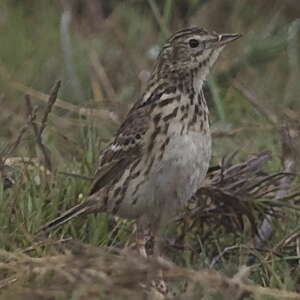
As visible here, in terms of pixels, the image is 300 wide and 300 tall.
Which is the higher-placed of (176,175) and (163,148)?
(163,148)

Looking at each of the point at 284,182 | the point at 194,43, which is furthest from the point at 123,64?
the point at 194,43

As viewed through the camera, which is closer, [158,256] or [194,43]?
[158,256]

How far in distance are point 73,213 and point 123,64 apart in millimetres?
3212

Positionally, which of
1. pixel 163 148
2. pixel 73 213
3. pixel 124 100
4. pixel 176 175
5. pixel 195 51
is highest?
pixel 195 51

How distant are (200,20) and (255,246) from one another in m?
3.86

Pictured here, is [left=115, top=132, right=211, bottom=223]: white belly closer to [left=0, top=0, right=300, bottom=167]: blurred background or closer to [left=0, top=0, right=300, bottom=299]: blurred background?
[left=0, top=0, right=300, bottom=299]: blurred background

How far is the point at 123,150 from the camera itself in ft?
16.9

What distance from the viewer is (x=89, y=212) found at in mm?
5223

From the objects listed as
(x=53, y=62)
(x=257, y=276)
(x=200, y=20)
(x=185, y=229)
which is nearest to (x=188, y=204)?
(x=185, y=229)

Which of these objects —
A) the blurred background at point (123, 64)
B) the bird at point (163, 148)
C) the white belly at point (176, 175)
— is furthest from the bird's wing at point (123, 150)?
the blurred background at point (123, 64)

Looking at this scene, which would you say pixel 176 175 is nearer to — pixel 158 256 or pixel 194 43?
pixel 194 43

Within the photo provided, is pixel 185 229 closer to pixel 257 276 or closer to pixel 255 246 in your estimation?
pixel 255 246

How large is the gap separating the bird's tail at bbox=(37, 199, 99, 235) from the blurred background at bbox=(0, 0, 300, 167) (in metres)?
0.68

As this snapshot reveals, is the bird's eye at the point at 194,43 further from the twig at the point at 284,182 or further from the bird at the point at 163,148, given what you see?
the twig at the point at 284,182
